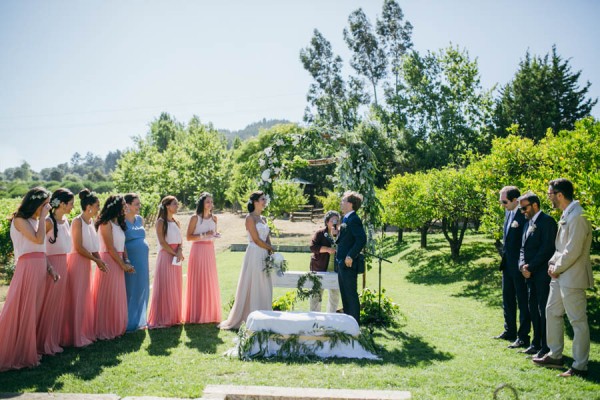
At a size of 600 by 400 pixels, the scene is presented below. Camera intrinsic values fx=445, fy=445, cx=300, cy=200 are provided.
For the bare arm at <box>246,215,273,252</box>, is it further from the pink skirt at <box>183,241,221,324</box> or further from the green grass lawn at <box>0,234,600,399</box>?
the green grass lawn at <box>0,234,600,399</box>

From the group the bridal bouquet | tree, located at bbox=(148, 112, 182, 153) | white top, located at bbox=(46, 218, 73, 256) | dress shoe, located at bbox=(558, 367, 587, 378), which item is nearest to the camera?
dress shoe, located at bbox=(558, 367, 587, 378)

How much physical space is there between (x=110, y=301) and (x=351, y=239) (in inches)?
166

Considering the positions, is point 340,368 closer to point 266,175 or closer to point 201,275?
point 201,275

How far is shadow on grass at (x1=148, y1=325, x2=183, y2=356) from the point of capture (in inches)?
264

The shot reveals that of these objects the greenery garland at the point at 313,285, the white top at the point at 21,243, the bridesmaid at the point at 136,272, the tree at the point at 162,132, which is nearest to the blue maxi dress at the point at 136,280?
→ the bridesmaid at the point at 136,272

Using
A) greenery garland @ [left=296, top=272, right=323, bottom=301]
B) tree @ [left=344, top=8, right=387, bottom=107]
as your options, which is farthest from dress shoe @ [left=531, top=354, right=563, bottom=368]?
tree @ [left=344, top=8, right=387, bottom=107]

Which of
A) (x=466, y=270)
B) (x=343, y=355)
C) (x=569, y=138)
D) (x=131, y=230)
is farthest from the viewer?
(x=466, y=270)

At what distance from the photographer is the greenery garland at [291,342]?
6473 millimetres

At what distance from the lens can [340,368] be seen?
19.5 feet

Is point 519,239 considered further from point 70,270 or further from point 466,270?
point 466,270

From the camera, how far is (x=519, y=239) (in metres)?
7.25

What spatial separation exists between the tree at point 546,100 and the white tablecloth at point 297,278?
30325mm

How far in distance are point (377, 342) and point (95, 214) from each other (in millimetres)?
5148

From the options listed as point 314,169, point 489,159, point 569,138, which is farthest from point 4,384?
point 314,169
